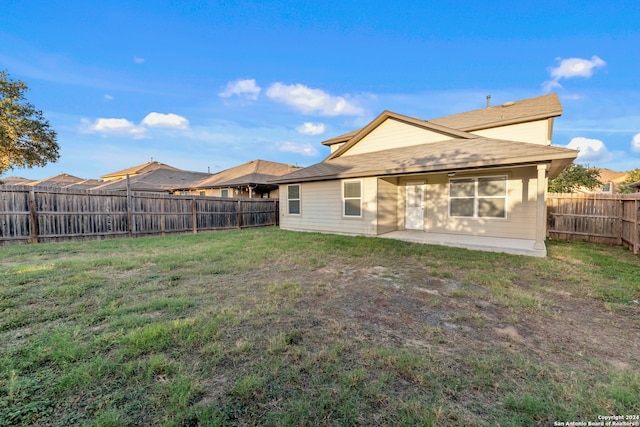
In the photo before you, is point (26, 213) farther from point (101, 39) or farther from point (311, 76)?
point (311, 76)

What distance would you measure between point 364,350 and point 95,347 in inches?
98.1

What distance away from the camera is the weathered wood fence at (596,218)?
7.74 metres

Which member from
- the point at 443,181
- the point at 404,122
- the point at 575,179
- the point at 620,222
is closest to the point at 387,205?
the point at 443,181

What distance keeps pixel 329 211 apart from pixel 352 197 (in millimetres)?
1252

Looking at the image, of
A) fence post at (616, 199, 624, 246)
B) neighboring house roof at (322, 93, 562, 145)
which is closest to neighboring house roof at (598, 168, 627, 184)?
neighboring house roof at (322, 93, 562, 145)

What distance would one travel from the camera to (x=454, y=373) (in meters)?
2.18

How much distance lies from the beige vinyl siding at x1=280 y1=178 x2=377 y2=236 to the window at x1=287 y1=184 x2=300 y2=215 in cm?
24

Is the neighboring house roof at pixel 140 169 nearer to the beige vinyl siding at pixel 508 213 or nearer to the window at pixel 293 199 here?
the window at pixel 293 199

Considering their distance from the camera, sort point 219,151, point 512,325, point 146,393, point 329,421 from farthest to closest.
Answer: point 219,151 → point 512,325 → point 146,393 → point 329,421

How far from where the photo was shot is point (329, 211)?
11016 millimetres

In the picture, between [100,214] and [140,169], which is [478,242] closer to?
[100,214]

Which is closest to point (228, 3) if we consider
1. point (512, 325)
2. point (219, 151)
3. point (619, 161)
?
point (512, 325)

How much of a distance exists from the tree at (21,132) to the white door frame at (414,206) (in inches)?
847

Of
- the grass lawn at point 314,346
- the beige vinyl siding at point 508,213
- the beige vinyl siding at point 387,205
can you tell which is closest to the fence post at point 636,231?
the beige vinyl siding at point 508,213
